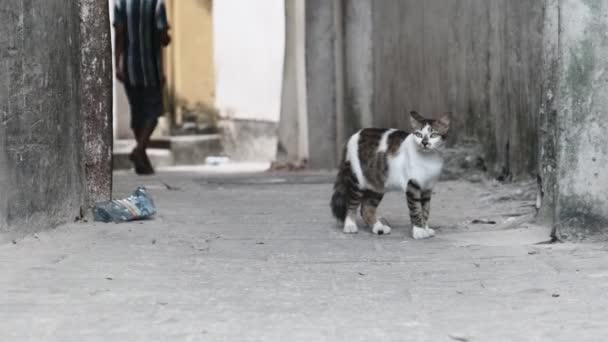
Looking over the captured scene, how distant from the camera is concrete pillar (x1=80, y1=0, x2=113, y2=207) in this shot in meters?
6.04

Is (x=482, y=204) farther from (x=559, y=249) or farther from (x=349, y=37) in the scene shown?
(x=349, y=37)

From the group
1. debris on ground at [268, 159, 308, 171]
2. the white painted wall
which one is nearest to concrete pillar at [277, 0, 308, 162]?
debris on ground at [268, 159, 308, 171]

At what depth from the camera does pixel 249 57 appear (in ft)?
52.4

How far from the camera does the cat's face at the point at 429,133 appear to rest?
528 cm

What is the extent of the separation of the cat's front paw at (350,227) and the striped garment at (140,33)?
513 centimetres

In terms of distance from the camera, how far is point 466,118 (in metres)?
8.27

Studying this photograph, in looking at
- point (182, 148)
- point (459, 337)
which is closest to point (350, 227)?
point (459, 337)

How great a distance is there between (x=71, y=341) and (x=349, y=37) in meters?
8.07

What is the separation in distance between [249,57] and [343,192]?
407 inches

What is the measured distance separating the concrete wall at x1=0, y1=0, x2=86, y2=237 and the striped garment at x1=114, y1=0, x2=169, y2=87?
15.2 feet

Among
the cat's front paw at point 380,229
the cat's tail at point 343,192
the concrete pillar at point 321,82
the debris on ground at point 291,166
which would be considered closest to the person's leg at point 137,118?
the debris on ground at point 291,166

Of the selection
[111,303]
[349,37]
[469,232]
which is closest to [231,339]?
[111,303]

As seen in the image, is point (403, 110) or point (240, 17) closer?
point (403, 110)

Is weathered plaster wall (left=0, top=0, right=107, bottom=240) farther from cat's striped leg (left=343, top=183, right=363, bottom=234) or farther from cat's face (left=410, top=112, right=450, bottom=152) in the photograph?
cat's face (left=410, top=112, right=450, bottom=152)
